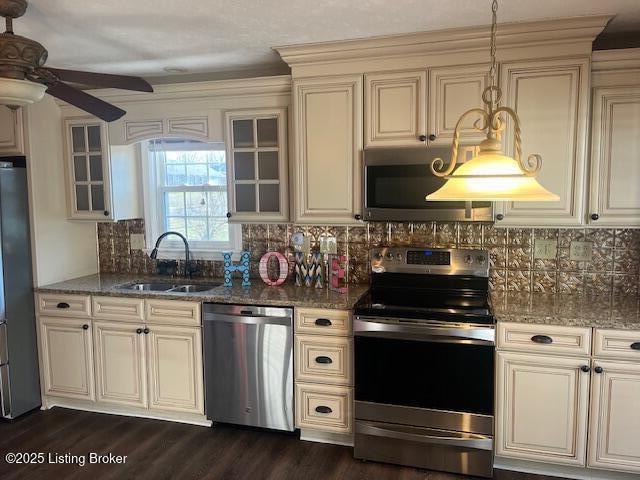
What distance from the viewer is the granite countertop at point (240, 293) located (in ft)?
9.54

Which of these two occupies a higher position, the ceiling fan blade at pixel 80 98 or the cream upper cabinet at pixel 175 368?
the ceiling fan blade at pixel 80 98

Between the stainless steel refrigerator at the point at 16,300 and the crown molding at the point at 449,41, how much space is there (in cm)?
196

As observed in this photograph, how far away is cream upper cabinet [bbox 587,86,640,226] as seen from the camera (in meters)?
2.63

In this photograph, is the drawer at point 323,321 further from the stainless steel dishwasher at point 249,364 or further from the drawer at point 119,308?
the drawer at point 119,308

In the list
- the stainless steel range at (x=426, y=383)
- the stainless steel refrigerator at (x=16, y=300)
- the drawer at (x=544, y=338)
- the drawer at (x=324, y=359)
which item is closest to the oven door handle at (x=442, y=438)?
the stainless steel range at (x=426, y=383)

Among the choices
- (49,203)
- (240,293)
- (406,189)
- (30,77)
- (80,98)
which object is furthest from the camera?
(49,203)

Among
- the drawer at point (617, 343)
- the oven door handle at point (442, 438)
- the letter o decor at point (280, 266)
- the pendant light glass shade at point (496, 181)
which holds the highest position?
the pendant light glass shade at point (496, 181)

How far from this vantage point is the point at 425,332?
8.59 feet

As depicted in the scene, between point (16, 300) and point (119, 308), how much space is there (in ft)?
2.28

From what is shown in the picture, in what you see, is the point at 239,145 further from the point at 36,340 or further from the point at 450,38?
the point at 36,340

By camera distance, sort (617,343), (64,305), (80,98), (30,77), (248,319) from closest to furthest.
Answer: (30,77)
(80,98)
(617,343)
(248,319)
(64,305)

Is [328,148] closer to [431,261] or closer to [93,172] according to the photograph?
[431,261]

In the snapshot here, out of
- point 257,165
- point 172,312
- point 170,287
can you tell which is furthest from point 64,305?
point 257,165

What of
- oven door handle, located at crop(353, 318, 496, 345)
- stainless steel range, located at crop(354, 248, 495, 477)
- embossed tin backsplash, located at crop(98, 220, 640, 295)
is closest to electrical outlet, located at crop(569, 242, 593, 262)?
embossed tin backsplash, located at crop(98, 220, 640, 295)
